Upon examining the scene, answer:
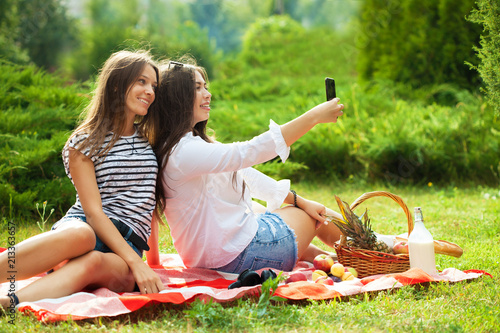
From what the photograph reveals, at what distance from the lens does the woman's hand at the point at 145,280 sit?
2383 millimetres

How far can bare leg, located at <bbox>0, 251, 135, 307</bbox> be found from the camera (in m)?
2.22

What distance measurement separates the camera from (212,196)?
106 inches

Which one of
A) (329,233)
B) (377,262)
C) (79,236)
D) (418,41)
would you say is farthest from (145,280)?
(418,41)

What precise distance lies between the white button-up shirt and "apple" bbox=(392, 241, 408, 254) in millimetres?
830

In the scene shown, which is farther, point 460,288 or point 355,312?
point 460,288

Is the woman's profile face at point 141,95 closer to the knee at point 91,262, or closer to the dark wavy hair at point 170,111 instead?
the dark wavy hair at point 170,111

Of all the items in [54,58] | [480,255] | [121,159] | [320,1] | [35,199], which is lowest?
[480,255]

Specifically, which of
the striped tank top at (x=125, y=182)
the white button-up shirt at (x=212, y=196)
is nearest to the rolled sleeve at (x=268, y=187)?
the white button-up shirt at (x=212, y=196)

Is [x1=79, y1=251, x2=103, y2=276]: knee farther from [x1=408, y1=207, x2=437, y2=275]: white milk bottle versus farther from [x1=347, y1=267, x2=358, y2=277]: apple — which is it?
[x1=408, y1=207, x2=437, y2=275]: white milk bottle

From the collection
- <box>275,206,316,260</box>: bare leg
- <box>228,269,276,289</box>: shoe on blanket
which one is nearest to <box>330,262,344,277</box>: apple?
<box>275,206,316,260</box>: bare leg

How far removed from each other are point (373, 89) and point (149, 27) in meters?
15.0

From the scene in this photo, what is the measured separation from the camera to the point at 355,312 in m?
2.18

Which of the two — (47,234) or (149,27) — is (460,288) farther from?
(149,27)

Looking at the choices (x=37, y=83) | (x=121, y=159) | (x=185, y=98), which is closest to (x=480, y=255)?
(x=185, y=98)
